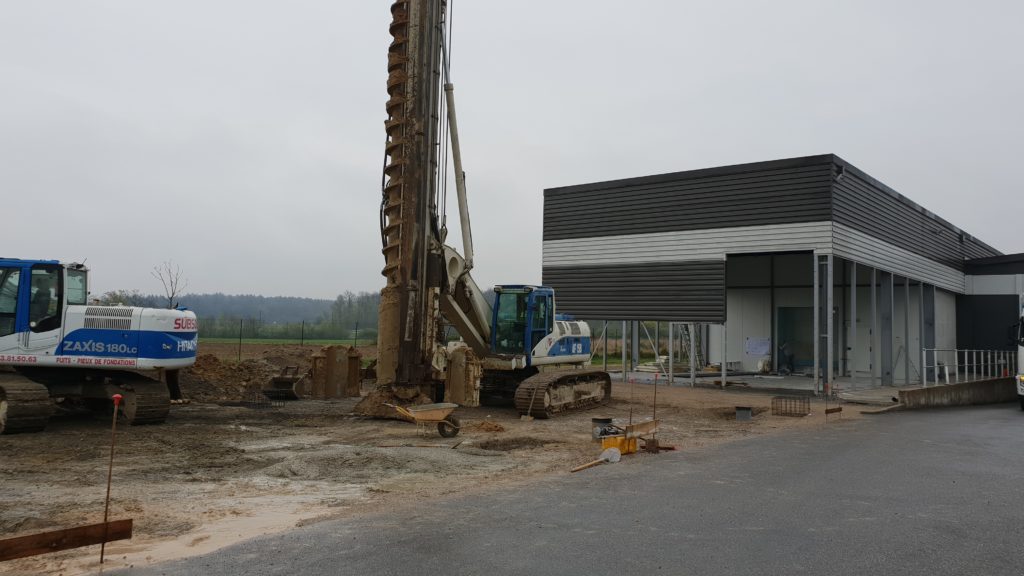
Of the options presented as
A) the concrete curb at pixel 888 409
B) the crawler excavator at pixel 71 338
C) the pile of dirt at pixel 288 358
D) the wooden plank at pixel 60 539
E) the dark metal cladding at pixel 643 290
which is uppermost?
the dark metal cladding at pixel 643 290

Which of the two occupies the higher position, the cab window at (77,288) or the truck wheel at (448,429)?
the cab window at (77,288)

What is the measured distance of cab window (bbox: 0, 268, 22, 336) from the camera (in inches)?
489

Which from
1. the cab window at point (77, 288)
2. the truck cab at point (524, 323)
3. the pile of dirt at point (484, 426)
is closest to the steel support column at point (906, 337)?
the truck cab at point (524, 323)

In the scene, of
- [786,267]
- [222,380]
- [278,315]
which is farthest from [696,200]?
[278,315]

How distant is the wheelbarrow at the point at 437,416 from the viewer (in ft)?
39.8

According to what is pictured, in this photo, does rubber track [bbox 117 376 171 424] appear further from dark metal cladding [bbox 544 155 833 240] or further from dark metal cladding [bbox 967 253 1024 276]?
dark metal cladding [bbox 967 253 1024 276]

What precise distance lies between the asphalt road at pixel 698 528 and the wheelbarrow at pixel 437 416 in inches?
112

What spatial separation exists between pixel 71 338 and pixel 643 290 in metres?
17.4

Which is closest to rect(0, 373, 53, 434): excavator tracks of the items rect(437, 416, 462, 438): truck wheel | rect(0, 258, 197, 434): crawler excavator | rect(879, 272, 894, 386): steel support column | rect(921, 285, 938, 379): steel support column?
rect(0, 258, 197, 434): crawler excavator

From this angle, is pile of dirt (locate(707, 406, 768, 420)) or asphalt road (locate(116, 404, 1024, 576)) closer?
asphalt road (locate(116, 404, 1024, 576))

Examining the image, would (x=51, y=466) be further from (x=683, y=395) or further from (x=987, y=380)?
(x=987, y=380)

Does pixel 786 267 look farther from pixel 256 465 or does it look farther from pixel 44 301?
pixel 44 301

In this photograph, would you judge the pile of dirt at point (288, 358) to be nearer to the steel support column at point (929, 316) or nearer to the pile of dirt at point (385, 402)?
the pile of dirt at point (385, 402)

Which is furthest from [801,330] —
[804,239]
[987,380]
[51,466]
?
[51,466]
